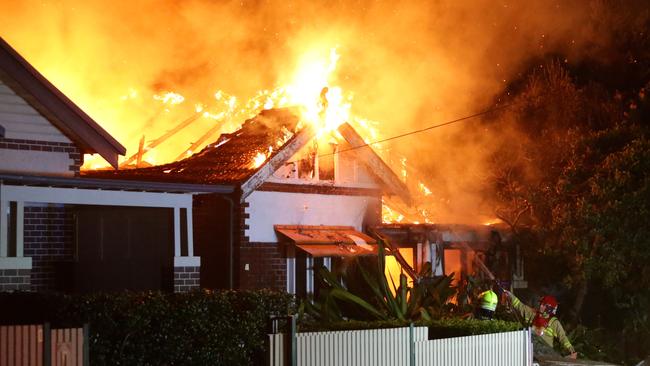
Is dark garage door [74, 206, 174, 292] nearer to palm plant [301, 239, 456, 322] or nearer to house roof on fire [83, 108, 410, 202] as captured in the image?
house roof on fire [83, 108, 410, 202]

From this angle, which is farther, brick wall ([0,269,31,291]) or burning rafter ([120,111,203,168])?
burning rafter ([120,111,203,168])

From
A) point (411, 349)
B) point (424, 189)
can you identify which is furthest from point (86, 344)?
point (424, 189)

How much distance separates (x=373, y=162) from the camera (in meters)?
20.2

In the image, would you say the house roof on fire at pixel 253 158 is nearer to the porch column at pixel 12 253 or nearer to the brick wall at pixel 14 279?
the porch column at pixel 12 253

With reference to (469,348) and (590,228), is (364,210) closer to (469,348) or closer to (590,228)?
(590,228)

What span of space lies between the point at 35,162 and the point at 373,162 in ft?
25.9

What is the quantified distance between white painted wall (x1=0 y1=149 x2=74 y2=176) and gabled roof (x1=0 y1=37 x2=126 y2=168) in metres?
0.38

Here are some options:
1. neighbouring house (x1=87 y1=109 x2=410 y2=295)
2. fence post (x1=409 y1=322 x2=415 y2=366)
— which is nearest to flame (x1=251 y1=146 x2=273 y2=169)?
neighbouring house (x1=87 y1=109 x2=410 y2=295)

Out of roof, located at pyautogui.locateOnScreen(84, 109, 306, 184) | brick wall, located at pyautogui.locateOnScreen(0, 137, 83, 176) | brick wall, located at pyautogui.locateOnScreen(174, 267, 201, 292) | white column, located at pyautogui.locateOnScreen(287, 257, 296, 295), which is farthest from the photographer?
white column, located at pyautogui.locateOnScreen(287, 257, 296, 295)

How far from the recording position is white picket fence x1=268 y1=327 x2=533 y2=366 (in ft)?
35.2

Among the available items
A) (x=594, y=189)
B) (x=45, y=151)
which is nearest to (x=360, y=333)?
(x=45, y=151)

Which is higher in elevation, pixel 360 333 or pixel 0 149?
pixel 0 149

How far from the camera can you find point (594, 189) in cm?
2072

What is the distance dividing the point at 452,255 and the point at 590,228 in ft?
15.1
